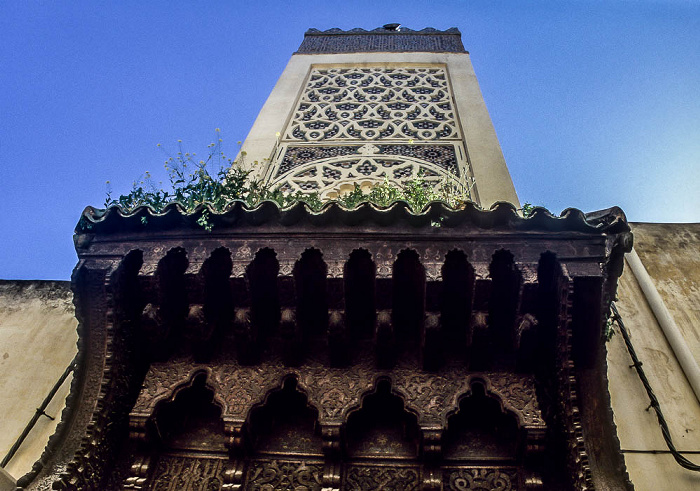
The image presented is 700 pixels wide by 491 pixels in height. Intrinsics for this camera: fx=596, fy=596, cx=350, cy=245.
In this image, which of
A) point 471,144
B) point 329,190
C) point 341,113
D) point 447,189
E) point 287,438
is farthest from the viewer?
point 341,113

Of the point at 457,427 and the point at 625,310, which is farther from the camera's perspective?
the point at 625,310

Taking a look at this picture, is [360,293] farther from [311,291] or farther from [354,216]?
[354,216]

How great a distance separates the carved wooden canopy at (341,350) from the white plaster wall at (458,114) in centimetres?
161

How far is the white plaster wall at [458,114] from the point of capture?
5.45 meters

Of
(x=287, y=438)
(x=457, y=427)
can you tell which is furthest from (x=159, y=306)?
(x=457, y=427)

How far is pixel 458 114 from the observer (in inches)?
265

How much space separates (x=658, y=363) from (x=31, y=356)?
502 centimetres

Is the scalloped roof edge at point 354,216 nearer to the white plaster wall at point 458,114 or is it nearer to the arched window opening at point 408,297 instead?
the arched window opening at point 408,297

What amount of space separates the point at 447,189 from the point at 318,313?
164cm

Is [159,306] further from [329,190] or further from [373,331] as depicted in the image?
[329,190]

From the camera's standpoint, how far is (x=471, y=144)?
6.08m

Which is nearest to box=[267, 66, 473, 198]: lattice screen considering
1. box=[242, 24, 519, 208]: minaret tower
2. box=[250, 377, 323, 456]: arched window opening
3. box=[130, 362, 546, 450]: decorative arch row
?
box=[242, 24, 519, 208]: minaret tower

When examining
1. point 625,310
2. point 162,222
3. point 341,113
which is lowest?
point 162,222

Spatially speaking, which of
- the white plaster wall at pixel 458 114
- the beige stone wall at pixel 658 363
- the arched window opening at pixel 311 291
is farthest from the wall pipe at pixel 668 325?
the arched window opening at pixel 311 291
